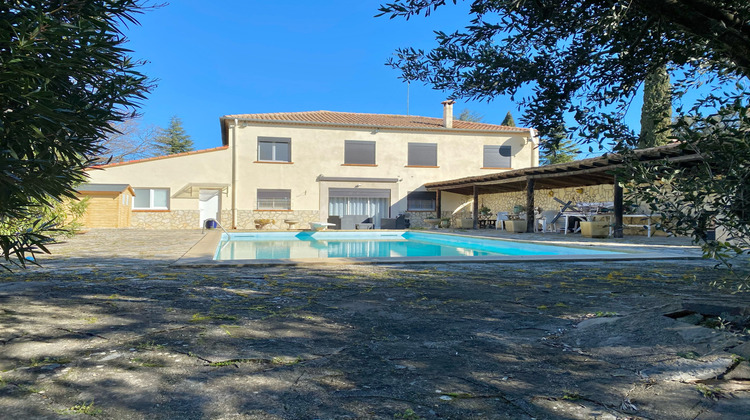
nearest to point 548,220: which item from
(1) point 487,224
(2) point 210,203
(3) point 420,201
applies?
(1) point 487,224

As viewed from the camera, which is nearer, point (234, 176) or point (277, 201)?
point (234, 176)

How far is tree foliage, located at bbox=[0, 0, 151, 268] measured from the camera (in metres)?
1.97

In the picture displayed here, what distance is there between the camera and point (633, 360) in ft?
7.20

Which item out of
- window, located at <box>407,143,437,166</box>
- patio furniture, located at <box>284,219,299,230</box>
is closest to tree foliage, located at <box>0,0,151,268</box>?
patio furniture, located at <box>284,219,299,230</box>

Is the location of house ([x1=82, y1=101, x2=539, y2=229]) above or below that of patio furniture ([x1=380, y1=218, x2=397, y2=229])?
above

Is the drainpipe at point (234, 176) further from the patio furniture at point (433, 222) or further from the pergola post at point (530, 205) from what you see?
the pergola post at point (530, 205)

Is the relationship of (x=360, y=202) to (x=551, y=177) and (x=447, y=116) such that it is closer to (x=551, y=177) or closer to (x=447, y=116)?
(x=447, y=116)

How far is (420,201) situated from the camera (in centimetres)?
2306

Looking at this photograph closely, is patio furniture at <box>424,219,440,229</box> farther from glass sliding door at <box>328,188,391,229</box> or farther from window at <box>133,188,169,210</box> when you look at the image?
window at <box>133,188,169,210</box>

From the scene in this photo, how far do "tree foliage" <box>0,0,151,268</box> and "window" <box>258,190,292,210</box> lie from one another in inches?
728

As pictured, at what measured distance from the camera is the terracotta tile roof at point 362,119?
21766 mm

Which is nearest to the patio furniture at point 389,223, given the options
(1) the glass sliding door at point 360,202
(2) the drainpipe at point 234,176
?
(1) the glass sliding door at point 360,202

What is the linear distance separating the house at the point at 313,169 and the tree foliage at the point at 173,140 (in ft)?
70.0

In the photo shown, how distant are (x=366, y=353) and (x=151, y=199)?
20414mm
